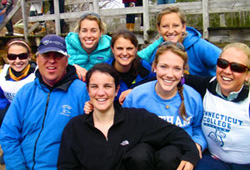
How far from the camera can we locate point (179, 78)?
2242mm

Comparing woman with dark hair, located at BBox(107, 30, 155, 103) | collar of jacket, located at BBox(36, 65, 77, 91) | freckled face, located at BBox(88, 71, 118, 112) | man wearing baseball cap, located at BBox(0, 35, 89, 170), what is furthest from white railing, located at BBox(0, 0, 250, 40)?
freckled face, located at BBox(88, 71, 118, 112)

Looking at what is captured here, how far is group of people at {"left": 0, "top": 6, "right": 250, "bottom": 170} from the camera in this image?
1.95 metres

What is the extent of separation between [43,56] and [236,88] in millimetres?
1840

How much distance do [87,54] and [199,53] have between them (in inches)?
58.5

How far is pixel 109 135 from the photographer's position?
A: 2.00m

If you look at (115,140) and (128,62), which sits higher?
(128,62)

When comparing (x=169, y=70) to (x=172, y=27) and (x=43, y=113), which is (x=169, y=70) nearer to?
(x=172, y=27)

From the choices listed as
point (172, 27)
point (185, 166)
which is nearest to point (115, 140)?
point (185, 166)

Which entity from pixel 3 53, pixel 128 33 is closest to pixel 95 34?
pixel 128 33

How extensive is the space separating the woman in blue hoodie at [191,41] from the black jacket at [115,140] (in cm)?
130

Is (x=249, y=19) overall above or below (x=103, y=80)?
above

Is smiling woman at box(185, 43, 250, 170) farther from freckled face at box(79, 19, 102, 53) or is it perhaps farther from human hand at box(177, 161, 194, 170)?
freckled face at box(79, 19, 102, 53)

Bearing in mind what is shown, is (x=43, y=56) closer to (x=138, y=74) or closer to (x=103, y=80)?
(x=103, y=80)

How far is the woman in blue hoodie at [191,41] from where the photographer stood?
2.99m
